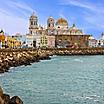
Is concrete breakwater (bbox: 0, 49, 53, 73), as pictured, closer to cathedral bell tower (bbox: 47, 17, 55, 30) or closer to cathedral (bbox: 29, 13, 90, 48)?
cathedral (bbox: 29, 13, 90, 48)

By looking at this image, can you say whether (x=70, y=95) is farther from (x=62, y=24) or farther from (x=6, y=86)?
(x=62, y=24)

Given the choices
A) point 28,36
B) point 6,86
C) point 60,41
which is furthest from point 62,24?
point 6,86

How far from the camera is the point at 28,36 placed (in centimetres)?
13462

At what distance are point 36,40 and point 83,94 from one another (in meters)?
116

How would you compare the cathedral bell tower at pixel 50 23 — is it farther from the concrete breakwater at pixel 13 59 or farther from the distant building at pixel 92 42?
the concrete breakwater at pixel 13 59

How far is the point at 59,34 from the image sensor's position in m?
145

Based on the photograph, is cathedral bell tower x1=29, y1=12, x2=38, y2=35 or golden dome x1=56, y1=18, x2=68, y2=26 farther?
golden dome x1=56, y1=18, x2=68, y2=26

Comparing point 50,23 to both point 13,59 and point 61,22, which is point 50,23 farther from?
point 13,59

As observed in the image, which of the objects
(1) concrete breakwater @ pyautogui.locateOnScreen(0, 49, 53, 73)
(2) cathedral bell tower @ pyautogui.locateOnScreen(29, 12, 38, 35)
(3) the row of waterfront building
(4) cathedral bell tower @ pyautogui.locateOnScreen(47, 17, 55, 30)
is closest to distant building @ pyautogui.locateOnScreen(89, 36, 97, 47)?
(3) the row of waterfront building

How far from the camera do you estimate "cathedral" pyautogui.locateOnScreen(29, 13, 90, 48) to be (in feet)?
448

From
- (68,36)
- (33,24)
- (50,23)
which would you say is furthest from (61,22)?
(33,24)

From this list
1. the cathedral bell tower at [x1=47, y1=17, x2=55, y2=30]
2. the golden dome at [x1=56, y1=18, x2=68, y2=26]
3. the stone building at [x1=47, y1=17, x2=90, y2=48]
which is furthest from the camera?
the golden dome at [x1=56, y1=18, x2=68, y2=26]

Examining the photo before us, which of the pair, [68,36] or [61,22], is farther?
[61,22]

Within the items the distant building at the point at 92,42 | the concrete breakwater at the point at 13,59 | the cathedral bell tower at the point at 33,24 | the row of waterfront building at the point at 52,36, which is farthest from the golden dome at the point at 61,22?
the concrete breakwater at the point at 13,59
